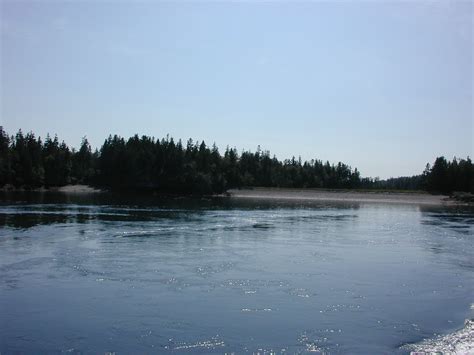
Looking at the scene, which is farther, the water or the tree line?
the tree line

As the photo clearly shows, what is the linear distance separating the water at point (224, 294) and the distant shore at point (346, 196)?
9831cm

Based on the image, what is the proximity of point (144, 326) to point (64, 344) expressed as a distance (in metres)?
2.60

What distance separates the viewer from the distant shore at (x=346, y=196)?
13000 cm

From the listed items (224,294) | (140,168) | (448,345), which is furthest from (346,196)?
(448,345)

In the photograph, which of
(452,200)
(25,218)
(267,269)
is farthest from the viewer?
(452,200)

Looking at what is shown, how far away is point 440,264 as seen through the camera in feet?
94.7

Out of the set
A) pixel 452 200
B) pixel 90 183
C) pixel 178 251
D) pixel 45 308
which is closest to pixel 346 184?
pixel 452 200

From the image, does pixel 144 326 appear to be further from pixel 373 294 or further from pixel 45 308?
pixel 373 294

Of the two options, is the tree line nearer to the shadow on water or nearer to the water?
the shadow on water

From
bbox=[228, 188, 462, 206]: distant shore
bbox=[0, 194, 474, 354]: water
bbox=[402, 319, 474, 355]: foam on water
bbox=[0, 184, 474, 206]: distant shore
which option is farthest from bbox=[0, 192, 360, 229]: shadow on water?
bbox=[0, 184, 474, 206]: distant shore

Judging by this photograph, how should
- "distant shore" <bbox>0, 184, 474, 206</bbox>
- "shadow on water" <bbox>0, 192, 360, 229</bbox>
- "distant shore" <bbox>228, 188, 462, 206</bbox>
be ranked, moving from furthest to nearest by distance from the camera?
1. "distant shore" <bbox>228, 188, 462, 206</bbox>
2. "distant shore" <bbox>0, 184, 474, 206</bbox>
3. "shadow on water" <bbox>0, 192, 360, 229</bbox>

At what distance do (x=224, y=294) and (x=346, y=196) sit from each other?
416 ft

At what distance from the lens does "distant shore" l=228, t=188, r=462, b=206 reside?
130m

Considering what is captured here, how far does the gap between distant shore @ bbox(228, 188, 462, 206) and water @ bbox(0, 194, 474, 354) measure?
98312 millimetres
